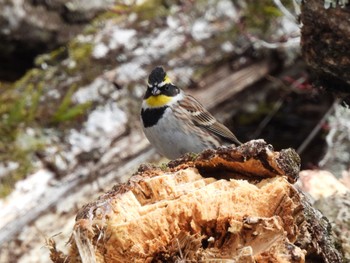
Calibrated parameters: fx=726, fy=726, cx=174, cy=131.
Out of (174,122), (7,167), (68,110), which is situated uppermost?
(68,110)

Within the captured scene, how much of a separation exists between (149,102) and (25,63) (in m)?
2.22

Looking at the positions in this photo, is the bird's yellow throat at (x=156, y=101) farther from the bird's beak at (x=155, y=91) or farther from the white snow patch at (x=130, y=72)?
the white snow patch at (x=130, y=72)

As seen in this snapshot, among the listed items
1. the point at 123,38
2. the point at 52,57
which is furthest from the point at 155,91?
the point at 52,57

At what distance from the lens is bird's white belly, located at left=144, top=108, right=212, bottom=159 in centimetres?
546

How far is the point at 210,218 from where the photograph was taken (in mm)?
2744

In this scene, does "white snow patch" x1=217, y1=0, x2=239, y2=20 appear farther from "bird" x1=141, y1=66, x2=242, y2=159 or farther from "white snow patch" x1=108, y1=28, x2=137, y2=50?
"bird" x1=141, y1=66, x2=242, y2=159

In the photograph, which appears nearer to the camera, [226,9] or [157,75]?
[157,75]

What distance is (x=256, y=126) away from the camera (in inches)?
276

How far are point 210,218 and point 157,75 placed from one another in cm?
291

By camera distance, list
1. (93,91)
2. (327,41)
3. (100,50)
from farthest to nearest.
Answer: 1. (100,50)
2. (93,91)
3. (327,41)

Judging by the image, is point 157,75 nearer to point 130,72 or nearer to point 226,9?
point 130,72

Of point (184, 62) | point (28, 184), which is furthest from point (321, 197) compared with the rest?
point (184, 62)

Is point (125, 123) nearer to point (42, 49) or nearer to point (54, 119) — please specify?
point (54, 119)

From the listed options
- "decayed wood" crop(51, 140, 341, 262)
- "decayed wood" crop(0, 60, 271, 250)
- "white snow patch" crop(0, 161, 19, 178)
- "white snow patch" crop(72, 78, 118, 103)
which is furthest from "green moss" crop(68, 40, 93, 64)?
"decayed wood" crop(51, 140, 341, 262)
